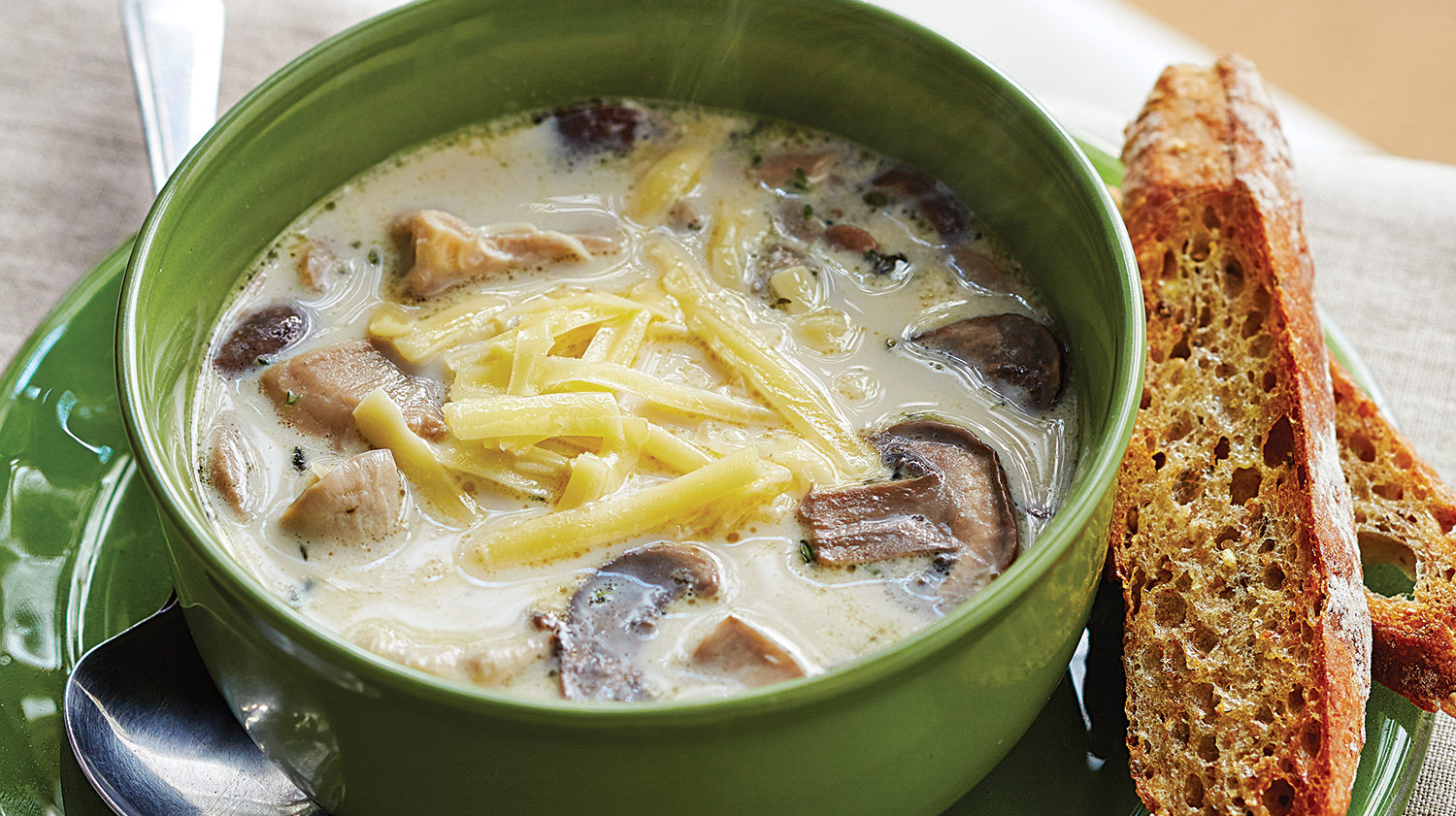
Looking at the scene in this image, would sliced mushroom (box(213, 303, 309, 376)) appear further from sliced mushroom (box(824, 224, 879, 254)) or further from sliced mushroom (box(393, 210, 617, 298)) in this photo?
sliced mushroom (box(824, 224, 879, 254))

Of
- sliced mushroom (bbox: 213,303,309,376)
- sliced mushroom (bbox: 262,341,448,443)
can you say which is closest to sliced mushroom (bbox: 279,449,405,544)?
sliced mushroom (bbox: 262,341,448,443)

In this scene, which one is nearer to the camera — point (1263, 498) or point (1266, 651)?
point (1266, 651)

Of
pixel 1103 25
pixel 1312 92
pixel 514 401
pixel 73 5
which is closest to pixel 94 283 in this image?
pixel 514 401

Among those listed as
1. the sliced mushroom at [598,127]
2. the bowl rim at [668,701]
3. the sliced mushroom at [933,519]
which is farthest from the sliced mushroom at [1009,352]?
the sliced mushroom at [598,127]

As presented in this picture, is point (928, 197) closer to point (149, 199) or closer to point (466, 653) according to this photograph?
point (466, 653)

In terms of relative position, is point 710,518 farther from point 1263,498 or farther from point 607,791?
point 1263,498

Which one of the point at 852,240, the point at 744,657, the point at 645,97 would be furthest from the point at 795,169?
the point at 744,657

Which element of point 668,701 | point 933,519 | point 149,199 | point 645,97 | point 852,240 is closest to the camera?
point 668,701
